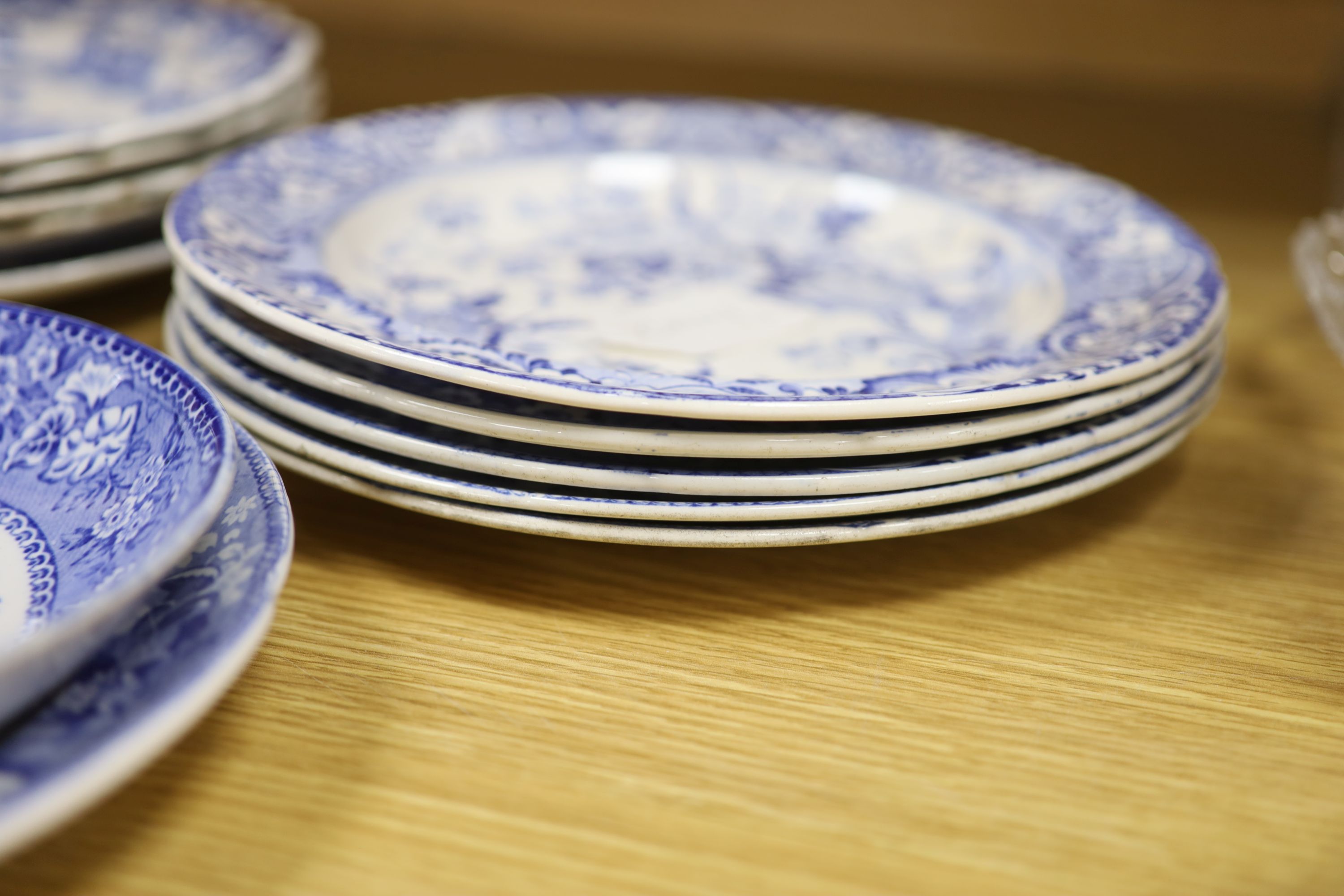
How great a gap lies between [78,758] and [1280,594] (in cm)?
49

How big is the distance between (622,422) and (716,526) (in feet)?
0.21

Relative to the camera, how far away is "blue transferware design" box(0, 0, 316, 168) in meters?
0.86

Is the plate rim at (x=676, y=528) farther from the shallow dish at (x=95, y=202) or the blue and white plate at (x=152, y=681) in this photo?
the shallow dish at (x=95, y=202)

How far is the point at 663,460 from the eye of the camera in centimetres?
46

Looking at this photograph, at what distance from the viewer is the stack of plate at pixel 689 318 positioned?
1.48ft

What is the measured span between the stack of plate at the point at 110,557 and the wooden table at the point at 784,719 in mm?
62

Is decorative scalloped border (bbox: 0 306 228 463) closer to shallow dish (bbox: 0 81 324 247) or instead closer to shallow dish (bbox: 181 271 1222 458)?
shallow dish (bbox: 181 271 1222 458)

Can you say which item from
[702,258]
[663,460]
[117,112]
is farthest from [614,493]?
[117,112]

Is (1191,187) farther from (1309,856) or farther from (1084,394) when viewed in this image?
(1309,856)

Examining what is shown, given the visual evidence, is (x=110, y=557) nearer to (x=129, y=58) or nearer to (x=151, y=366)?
(x=151, y=366)

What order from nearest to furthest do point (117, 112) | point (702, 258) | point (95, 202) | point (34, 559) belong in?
point (34, 559) < point (95, 202) < point (702, 258) < point (117, 112)

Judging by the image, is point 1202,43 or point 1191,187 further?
point 1202,43

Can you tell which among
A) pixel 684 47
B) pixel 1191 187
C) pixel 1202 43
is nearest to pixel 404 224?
pixel 1191 187

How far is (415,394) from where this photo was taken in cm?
46
